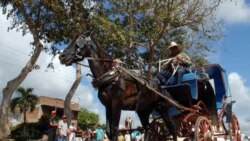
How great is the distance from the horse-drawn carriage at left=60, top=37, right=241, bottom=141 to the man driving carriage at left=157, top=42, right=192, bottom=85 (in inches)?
5.7

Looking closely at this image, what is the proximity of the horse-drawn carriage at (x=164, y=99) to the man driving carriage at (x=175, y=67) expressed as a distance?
15cm

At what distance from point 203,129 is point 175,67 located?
4.90 feet

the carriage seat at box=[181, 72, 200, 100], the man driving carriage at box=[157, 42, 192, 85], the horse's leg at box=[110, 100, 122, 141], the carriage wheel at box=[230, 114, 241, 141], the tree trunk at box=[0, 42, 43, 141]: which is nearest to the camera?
the horse's leg at box=[110, 100, 122, 141]

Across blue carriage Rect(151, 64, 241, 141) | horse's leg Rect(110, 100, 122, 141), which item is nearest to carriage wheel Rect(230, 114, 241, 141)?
blue carriage Rect(151, 64, 241, 141)

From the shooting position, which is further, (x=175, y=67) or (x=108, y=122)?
(x=175, y=67)

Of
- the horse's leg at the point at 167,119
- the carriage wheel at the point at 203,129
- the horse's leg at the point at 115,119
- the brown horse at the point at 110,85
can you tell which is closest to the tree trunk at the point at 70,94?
the horse's leg at the point at 167,119

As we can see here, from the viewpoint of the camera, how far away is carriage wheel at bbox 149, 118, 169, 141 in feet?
34.4

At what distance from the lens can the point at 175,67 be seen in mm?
10297

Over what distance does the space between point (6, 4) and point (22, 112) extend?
106 feet

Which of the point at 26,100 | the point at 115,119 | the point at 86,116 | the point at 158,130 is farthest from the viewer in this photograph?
the point at 86,116

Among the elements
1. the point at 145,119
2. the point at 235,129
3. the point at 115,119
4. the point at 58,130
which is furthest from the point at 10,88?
the point at 115,119

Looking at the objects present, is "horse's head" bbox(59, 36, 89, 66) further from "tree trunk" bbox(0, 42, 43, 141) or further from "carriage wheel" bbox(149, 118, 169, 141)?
"tree trunk" bbox(0, 42, 43, 141)

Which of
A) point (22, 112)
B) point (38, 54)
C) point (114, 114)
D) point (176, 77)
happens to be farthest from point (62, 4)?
point (22, 112)

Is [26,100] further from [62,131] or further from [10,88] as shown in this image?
Result: [62,131]
